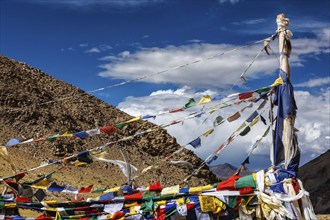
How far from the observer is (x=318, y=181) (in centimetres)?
5816

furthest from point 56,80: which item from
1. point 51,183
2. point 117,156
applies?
point 51,183

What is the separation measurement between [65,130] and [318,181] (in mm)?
29512

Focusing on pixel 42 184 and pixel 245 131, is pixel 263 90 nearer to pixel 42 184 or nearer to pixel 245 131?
pixel 245 131

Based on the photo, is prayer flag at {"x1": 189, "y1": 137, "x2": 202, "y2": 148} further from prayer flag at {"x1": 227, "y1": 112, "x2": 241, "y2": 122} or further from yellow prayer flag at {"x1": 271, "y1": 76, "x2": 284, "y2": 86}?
yellow prayer flag at {"x1": 271, "y1": 76, "x2": 284, "y2": 86}

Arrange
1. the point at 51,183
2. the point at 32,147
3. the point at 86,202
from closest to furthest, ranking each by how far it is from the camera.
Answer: the point at 86,202 → the point at 51,183 → the point at 32,147

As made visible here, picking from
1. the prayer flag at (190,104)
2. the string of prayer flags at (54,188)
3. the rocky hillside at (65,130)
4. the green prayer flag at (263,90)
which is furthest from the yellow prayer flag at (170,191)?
the rocky hillside at (65,130)

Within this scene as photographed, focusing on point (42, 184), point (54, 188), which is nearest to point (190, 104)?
point (54, 188)

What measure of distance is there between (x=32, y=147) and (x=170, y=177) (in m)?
8.71

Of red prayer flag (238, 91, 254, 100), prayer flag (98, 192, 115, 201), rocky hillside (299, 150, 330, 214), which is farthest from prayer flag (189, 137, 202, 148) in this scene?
rocky hillside (299, 150, 330, 214)

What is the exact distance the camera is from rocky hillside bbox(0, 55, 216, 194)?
Answer: 33.8 meters

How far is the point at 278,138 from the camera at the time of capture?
28.8 ft

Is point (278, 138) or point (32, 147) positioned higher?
point (32, 147)

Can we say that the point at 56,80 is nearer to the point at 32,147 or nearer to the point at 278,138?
the point at 32,147

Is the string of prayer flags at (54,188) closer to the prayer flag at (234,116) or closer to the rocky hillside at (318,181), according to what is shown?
the prayer flag at (234,116)
